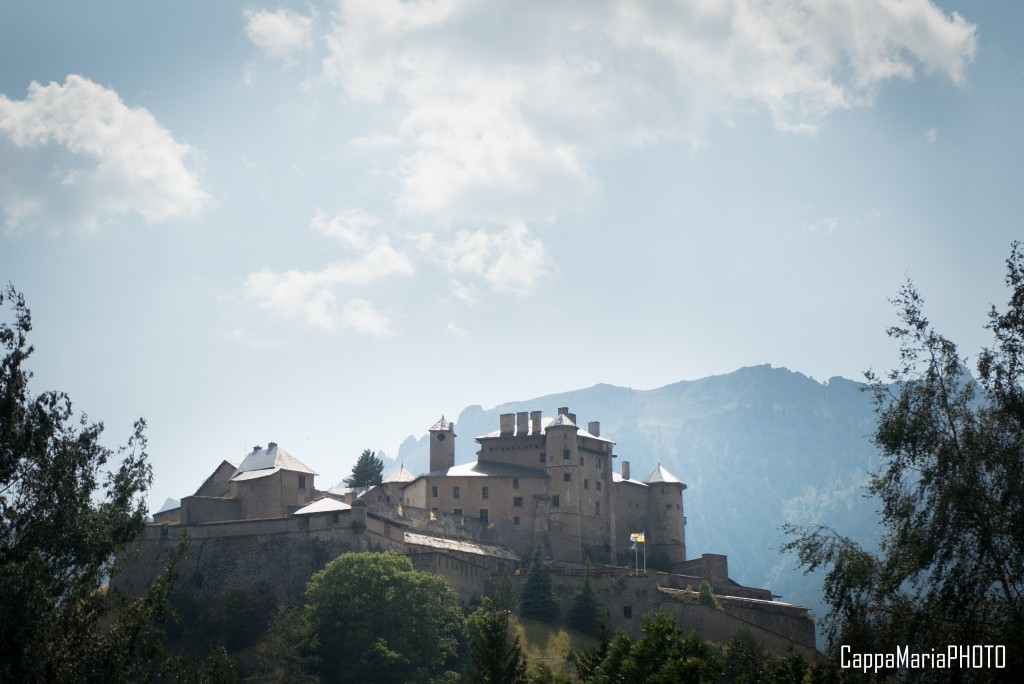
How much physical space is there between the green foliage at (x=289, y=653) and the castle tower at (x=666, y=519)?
112 feet

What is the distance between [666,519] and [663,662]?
59986 millimetres

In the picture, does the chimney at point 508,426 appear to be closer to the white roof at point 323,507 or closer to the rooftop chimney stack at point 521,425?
the rooftop chimney stack at point 521,425

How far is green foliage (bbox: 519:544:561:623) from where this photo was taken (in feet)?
209

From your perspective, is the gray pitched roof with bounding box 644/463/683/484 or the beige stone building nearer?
the beige stone building

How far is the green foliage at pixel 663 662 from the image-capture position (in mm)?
24125

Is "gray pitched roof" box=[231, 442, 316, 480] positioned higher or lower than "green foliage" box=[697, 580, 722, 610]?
higher

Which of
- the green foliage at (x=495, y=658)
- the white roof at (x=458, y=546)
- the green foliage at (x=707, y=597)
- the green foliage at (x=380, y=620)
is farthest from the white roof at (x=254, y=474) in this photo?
the green foliage at (x=495, y=658)

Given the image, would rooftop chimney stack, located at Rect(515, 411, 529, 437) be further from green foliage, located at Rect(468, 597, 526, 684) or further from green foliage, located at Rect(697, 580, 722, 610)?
green foliage, located at Rect(468, 597, 526, 684)

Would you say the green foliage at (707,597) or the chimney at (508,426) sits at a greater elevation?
the chimney at (508,426)

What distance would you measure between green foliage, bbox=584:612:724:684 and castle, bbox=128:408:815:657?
36.9 meters

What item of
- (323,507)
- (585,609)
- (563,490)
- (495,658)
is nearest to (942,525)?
(495,658)

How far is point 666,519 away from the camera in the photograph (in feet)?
277

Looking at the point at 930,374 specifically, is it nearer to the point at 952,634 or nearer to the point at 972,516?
the point at 972,516

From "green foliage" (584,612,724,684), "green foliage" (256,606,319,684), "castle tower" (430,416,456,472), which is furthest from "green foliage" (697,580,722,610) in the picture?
"green foliage" (584,612,724,684)
